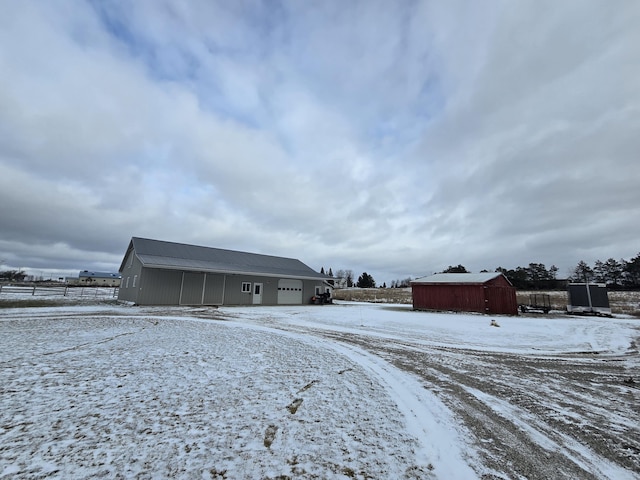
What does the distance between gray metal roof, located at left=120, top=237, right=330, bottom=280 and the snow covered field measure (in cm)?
1423

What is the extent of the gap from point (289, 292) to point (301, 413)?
25.7 m

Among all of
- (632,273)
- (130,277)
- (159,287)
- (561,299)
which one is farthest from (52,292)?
(632,273)

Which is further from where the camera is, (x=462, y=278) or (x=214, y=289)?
(x=462, y=278)

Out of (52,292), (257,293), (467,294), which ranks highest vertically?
(467,294)

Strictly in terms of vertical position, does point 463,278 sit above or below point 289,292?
above

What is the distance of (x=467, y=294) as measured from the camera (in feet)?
77.4

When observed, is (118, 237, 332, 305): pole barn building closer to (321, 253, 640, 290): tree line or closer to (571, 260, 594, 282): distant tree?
(321, 253, 640, 290): tree line

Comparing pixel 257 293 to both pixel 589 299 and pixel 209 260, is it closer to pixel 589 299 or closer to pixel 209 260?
pixel 209 260

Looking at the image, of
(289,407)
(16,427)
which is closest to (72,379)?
(16,427)

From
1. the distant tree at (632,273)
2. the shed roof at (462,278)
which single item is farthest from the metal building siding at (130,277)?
the distant tree at (632,273)

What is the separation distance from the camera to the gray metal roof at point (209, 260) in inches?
873

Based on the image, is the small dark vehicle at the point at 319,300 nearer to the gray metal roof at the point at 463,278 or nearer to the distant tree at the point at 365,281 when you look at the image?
the gray metal roof at the point at 463,278

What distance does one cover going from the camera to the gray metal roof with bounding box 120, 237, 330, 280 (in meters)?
22.2

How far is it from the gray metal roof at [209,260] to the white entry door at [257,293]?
126cm
